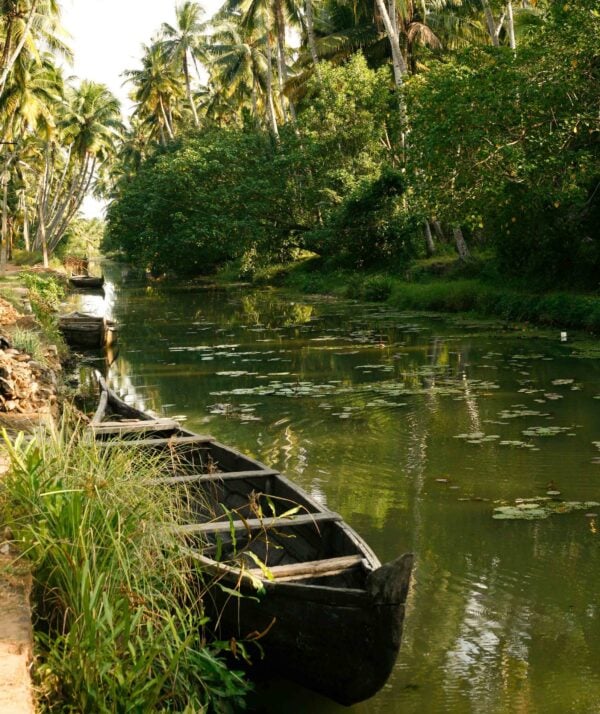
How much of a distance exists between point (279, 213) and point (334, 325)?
1571 centimetres

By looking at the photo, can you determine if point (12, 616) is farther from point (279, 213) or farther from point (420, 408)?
point (279, 213)

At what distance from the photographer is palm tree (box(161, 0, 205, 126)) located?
2114 inches

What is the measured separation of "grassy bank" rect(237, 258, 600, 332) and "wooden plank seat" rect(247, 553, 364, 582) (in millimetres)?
14922

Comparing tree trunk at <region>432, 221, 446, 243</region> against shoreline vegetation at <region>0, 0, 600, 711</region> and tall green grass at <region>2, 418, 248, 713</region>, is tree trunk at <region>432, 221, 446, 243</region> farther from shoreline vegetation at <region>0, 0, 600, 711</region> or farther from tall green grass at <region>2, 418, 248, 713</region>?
tall green grass at <region>2, 418, 248, 713</region>

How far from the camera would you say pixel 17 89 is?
35.4 metres

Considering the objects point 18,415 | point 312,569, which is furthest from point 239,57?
point 312,569

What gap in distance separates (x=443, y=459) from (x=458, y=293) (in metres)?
15.5

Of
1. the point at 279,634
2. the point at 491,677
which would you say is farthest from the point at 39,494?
the point at 491,677

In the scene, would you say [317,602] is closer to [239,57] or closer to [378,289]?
[378,289]

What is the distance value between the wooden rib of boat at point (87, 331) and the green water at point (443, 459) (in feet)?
2.54

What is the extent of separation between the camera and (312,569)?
4.86 meters

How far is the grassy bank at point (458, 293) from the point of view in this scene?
1973 centimetres

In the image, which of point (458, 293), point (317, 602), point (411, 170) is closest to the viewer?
point (317, 602)

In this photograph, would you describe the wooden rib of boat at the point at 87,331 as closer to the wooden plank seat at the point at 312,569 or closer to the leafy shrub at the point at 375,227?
the leafy shrub at the point at 375,227
